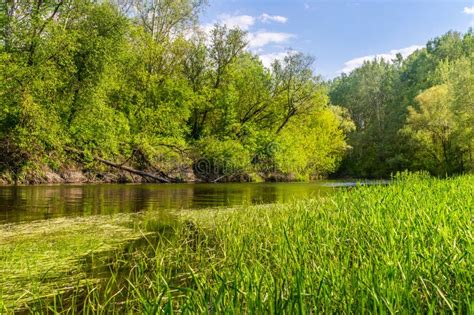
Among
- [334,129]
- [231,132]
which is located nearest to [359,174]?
[334,129]

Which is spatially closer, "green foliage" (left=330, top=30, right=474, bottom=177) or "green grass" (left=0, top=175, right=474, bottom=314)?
"green grass" (left=0, top=175, right=474, bottom=314)

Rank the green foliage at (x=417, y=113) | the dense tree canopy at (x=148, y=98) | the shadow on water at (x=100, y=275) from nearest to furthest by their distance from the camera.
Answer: the shadow on water at (x=100, y=275) → the dense tree canopy at (x=148, y=98) → the green foliage at (x=417, y=113)

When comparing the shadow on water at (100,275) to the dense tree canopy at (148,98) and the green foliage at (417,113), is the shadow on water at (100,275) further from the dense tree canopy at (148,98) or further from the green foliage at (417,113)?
the green foliage at (417,113)

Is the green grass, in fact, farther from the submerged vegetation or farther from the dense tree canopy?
the submerged vegetation

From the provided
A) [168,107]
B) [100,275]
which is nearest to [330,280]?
[100,275]

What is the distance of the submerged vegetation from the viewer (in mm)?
21391

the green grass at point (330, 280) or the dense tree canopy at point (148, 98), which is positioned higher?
the dense tree canopy at point (148, 98)

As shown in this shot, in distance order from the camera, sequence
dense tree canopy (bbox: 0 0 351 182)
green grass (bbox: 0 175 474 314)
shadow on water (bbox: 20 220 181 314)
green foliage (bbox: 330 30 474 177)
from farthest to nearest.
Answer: green foliage (bbox: 330 30 474 177)
dense tree canopy (bbox: 0 0 351 182)
shadow on water (bbox: 20 220 181 314)
green grass (bbox: 0 175 474 314)

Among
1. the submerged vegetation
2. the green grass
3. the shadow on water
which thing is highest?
the submerged vegetation

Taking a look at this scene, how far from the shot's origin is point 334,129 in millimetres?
51844

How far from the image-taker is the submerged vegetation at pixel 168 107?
21391 mm

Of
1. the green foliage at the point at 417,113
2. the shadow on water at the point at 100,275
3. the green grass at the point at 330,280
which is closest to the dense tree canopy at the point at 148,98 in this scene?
the green foliage at the point at 417,113

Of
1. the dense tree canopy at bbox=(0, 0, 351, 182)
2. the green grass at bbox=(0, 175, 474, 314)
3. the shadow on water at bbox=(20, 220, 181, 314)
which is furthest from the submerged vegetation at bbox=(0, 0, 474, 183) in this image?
the green grass at bbox=(0, 175, 474, 314)

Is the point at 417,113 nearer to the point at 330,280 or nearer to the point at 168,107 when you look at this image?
the point at 168,107
